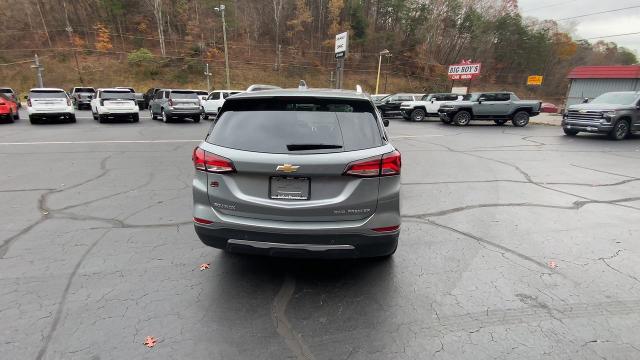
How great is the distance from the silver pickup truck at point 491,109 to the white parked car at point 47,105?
64.3 feet

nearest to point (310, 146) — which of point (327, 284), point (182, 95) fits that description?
point (327, 284)

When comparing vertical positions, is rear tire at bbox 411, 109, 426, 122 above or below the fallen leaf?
below

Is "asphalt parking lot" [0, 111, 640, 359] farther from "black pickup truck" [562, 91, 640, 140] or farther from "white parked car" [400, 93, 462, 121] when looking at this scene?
"white parked car" [400, 93, 462, 121]

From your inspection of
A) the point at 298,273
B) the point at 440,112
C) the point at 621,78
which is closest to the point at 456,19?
the point at 621,78

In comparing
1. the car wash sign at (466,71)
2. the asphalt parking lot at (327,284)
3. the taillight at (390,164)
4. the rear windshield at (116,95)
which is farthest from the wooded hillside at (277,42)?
the taillight at (390,164)

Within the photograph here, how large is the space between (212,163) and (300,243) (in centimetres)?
100

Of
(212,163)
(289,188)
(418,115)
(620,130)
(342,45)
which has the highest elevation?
(342,45)

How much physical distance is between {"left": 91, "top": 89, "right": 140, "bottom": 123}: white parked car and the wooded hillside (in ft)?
96.0

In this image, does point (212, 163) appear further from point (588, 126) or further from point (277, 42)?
point (277, 42)

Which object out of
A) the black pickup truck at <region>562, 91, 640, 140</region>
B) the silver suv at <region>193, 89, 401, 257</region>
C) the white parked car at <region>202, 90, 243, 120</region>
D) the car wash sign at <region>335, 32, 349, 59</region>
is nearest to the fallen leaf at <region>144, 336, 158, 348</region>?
the silver suv at <region>193, 89, 401, 257</region>

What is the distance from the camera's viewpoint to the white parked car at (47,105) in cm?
1565

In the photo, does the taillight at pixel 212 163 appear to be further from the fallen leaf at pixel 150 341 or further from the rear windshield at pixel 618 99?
the rear windshield at pixel 618 99

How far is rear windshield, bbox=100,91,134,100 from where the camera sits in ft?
56.2

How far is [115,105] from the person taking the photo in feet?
56.0
